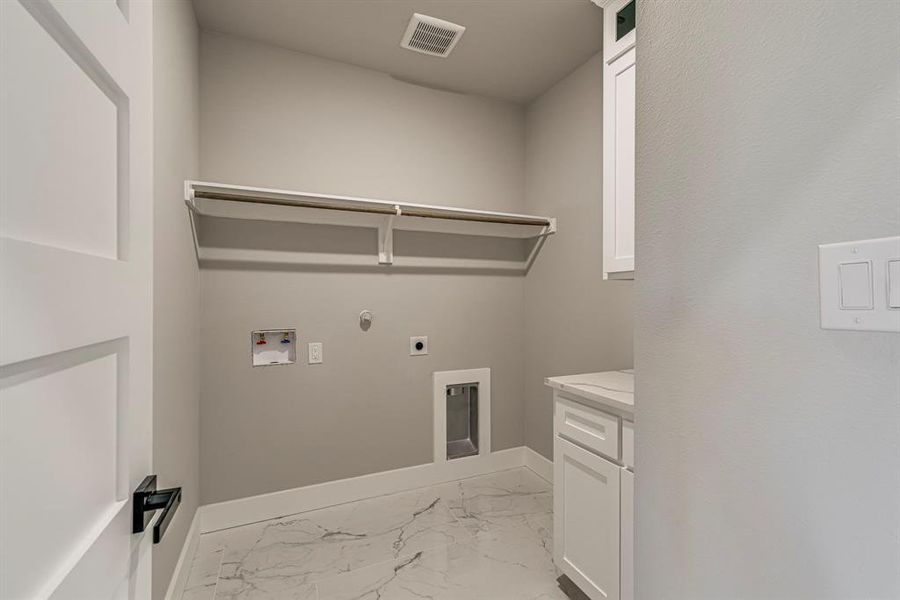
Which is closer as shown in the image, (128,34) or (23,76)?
(23,76)

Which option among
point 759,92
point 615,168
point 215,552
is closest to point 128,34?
point 759,92

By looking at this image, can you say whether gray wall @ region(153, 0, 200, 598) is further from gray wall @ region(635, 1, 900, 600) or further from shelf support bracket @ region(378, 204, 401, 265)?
gray wall @ region(635, 1, 900, 600)

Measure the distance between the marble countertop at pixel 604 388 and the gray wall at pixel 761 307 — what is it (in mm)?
670

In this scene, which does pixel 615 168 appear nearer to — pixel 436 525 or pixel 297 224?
pixel 297 224

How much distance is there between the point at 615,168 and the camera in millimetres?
1734

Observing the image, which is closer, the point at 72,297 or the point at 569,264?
the point at 72,297

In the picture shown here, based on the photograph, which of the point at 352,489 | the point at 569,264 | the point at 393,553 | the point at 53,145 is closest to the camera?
the point at 53,145

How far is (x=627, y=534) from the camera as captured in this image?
1.38 m

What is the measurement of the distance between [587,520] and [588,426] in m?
0.37

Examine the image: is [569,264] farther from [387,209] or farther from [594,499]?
[594,499]

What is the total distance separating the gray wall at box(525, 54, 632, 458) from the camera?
231cm

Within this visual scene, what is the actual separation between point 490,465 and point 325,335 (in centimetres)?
150

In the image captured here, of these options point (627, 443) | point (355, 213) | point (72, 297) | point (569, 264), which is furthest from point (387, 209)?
point (72, 297)

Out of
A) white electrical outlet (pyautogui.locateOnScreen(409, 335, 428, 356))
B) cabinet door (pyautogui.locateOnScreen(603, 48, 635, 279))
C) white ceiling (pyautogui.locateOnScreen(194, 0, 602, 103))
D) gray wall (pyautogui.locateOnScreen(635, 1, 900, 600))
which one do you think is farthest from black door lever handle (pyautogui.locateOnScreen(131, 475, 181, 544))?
white ceiling (pyautogui.locateOnScreen(194, 0, 602, 103))
